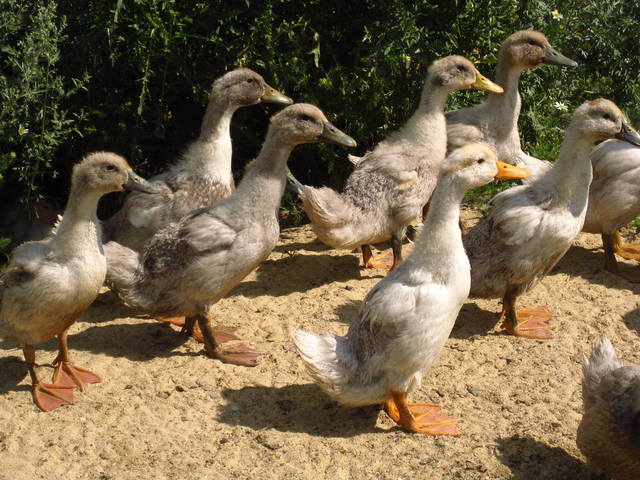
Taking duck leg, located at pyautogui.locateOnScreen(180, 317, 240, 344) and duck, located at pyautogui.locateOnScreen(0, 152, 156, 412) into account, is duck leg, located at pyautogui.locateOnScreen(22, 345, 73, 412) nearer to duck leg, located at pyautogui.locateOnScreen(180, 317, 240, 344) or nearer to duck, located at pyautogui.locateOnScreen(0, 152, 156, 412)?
duck, located at pyautogui.locateOnScreen(0, 152, 156, 412)

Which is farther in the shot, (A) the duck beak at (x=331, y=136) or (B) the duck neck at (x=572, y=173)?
(A) the duck beak at (x=331, y=136)

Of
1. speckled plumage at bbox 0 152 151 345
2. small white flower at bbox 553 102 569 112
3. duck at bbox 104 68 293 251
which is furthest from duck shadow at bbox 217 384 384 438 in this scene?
small white flower at bbox 553 102 569 112

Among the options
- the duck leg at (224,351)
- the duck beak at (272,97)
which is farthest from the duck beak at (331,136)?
the duck leg at (224,351)

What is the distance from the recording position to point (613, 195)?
22.1 ft

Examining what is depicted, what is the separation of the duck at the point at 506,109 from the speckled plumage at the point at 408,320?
259 cm

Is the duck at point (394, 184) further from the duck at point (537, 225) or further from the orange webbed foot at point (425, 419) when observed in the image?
the orange webbed foot at point (425, 419)

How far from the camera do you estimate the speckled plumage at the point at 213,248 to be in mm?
5637

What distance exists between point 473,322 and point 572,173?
1.32m

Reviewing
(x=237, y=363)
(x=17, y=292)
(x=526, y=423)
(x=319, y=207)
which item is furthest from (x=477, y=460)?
(x=17, y=292)

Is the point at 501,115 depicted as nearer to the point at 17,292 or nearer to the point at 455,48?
the point at 455,48

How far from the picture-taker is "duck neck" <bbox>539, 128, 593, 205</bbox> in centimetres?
587

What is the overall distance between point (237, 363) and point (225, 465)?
1.12 meters

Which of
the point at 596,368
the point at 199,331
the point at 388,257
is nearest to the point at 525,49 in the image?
the point at 388,257

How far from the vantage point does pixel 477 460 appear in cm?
467
